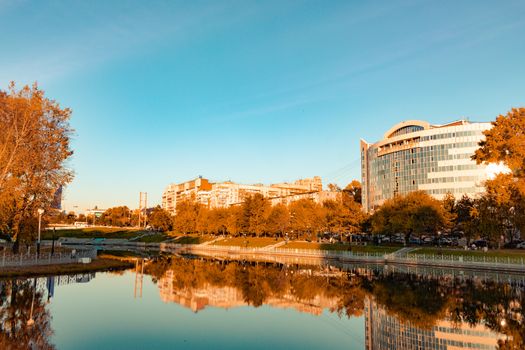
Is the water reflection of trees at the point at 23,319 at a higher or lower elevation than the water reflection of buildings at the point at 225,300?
higher

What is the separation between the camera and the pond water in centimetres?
2292

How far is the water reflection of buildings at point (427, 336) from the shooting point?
75.0 ft

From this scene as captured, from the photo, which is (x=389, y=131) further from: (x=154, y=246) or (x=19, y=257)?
(x=19, y=257)

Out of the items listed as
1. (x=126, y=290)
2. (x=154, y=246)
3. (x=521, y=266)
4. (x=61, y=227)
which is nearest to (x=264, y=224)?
(x=154, y=246)

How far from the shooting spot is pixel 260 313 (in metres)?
30.8

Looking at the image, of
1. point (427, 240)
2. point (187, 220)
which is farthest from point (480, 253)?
point (187, 220)

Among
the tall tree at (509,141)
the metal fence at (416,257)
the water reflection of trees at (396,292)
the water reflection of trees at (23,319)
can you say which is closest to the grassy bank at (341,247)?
the metal fence at (416,257)

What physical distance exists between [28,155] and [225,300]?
2975cm

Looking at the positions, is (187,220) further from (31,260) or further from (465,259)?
(465,259)

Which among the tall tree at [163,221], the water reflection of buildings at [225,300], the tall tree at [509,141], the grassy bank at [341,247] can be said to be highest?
the tall tree at [509,141]

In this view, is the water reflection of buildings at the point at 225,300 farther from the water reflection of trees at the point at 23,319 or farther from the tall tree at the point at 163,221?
the tall tree at the point at 163,221

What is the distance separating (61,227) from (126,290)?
163394mm

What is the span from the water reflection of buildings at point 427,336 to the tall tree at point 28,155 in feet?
129

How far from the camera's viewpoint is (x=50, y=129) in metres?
52.8
